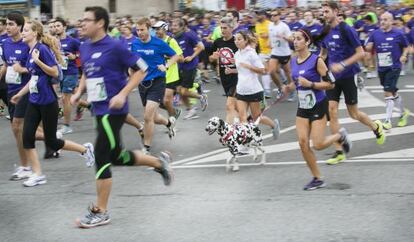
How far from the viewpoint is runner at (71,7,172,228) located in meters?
6.24

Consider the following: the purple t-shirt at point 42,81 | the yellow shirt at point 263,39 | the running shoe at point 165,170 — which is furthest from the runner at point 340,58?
the yellow shirt at point 263,39

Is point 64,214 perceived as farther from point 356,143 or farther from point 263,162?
point 356,143

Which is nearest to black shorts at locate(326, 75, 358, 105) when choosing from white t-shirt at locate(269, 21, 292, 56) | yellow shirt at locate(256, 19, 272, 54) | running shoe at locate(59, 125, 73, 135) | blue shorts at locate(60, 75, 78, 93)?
running shoe at locate(59, 125, 73, 135)

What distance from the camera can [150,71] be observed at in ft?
31.2

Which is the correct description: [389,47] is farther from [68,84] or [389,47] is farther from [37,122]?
[37,122]

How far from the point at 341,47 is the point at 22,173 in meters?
4.31

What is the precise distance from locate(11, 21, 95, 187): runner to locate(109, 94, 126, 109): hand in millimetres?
2109

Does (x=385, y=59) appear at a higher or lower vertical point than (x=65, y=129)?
higher

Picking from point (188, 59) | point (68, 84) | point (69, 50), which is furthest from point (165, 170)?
point (69, 50)

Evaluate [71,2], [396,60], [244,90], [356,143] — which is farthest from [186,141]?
[71,2]

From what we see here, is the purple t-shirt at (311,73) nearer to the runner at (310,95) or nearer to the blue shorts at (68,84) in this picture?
the runner at (310,95)

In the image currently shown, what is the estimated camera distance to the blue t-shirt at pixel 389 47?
11133 millimetres

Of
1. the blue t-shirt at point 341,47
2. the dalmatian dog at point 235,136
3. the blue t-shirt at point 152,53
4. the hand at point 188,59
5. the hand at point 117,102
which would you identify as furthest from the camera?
the hand at point 188,59

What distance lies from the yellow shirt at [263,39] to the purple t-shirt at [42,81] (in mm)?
8412
